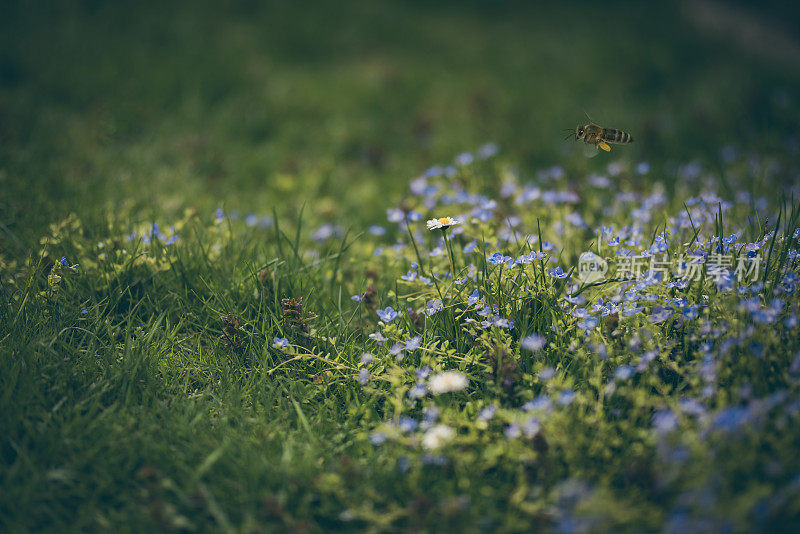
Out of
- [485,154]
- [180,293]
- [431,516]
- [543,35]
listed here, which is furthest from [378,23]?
[431,516]

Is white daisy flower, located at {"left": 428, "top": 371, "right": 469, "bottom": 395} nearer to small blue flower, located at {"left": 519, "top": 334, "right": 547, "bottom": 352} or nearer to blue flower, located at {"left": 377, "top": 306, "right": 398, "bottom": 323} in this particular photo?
small blue flower, located at {"left": 519, "top": 334, "right": 547, "bottom": 352}

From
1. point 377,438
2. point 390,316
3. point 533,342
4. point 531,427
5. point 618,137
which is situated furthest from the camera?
point 618,137

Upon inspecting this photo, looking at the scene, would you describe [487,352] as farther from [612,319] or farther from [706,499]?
[706,499]

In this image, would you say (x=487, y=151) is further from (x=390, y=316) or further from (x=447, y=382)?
(x=447, y=382)

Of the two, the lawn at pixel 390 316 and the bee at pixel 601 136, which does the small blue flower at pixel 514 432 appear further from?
the bee at pixel 601 136

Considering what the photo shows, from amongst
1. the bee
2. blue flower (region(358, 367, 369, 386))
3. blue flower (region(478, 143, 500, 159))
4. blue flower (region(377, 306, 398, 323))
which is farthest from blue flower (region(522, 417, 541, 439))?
blue flower (region(478, 143, 500, 159))

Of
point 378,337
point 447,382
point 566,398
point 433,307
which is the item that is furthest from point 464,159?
point 566,398
